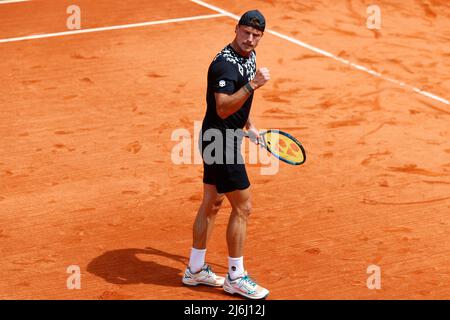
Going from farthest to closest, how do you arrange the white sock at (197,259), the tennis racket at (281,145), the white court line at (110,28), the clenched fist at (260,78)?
1. the white court line at (110,28)
2. the tennis racket at (281,145)
3. the white sock at (197,259)
4. the clenched fist at (260,78)

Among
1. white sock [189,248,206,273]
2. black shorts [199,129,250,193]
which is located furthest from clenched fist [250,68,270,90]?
white sock [189,248,206,273]

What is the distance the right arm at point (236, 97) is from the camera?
8.12 m

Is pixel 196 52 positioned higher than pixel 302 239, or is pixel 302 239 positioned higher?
pixel 196 52

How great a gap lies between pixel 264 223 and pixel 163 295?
1.89 metres

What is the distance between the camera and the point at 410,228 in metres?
10.3

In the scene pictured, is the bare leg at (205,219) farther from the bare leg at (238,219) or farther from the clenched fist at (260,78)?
the clenched fist at (260,78)

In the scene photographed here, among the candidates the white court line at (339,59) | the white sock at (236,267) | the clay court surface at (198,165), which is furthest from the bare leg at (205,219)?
the white court line at (339,59)

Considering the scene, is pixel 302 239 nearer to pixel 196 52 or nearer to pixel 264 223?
pixel 264 223

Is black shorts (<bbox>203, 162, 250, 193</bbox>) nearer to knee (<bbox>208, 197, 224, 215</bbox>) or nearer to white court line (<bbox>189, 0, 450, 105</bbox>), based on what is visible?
knee (<bbox>208, 197, 224, 215</bbox>)

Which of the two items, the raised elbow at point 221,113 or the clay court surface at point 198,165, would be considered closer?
the raised elbow at point 221,113

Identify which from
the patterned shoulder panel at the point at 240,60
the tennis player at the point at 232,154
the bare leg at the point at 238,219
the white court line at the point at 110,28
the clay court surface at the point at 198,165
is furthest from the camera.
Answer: the white court line at the point at 110,28

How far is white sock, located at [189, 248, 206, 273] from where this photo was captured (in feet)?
29.5

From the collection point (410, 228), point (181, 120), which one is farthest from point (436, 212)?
point (181, 120)

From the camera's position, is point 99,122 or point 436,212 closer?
point 436,212
